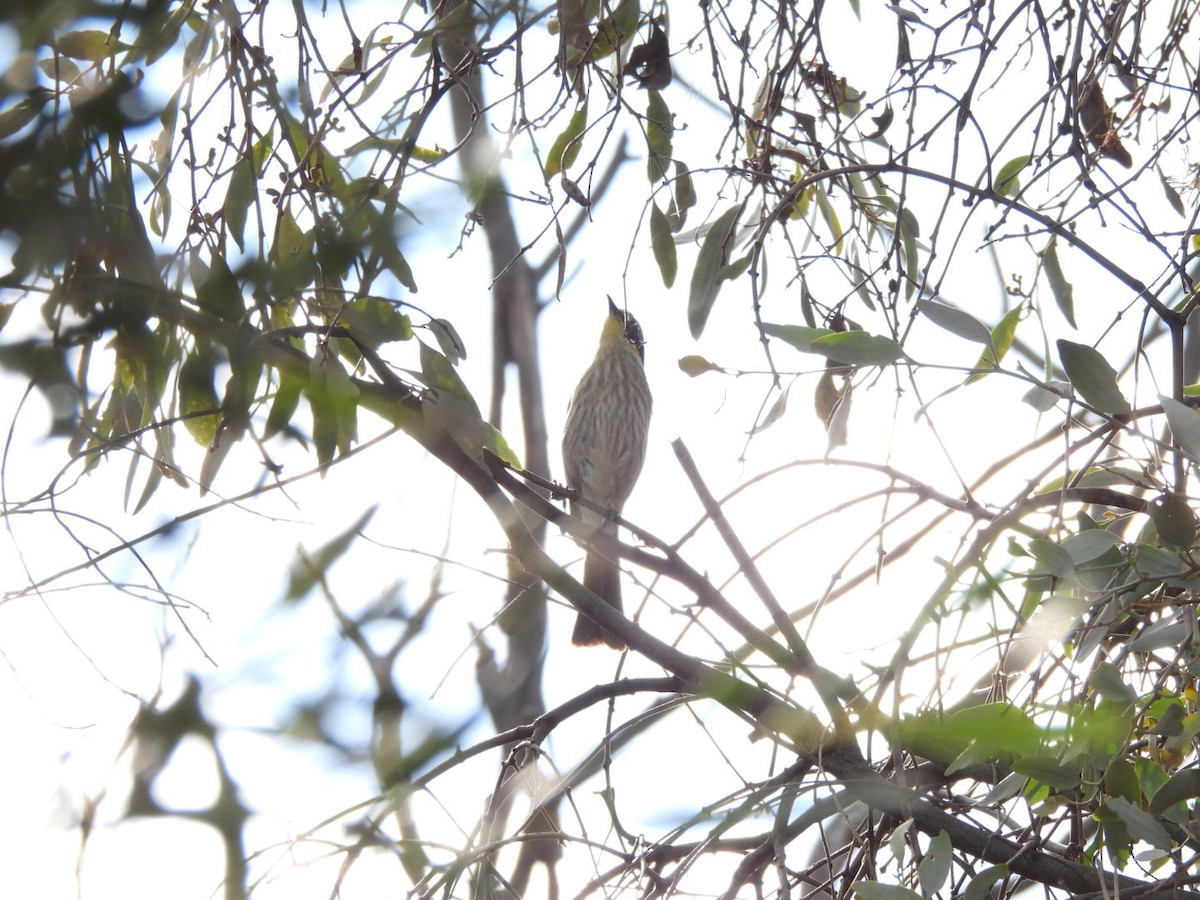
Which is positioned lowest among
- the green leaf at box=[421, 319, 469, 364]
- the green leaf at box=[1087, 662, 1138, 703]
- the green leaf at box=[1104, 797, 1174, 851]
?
the green leaf at box=[1104, 797, 1174, 851]

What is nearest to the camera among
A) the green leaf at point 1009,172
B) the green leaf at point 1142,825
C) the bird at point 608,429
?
the green leaf at point 1142,825

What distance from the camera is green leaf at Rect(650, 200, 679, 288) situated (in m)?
1.86

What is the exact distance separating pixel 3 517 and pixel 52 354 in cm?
72

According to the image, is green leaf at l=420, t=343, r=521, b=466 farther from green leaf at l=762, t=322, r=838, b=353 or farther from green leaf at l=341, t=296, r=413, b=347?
green leaf at l=762, t=322, r=838, b=353

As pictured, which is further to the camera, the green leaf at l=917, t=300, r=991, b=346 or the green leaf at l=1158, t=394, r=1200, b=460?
the green leaf at l=917, t=300, r=991, b=346

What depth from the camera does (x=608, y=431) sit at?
16.5ft

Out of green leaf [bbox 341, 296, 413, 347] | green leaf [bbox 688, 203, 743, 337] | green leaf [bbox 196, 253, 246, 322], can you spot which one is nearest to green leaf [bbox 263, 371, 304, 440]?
green leaf [bbox 196, 253, 246, 322]

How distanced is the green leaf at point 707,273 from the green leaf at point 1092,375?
0.58 metres

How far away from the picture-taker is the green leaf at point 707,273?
1.78m

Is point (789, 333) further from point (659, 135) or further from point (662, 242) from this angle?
point (659, 135)

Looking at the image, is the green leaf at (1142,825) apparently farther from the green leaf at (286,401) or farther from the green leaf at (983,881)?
the green leaf at (286,401)

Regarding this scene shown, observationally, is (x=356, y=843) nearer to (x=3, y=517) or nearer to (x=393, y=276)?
(x=393, y=276)

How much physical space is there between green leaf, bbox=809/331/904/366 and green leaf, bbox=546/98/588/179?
24.6 inches

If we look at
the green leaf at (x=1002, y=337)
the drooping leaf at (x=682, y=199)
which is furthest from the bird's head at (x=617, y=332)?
the green leaf at (x=1002, y=337)
